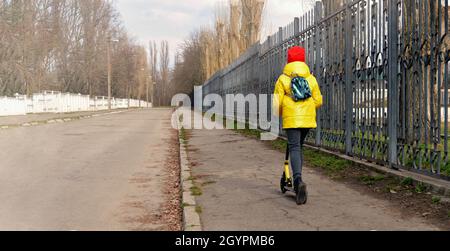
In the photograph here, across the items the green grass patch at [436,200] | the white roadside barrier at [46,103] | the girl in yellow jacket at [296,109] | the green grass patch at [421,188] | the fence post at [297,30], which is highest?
the fence post at [297,30]

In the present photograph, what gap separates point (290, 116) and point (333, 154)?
3995mm

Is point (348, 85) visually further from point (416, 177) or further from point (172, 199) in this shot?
point (172, 199)

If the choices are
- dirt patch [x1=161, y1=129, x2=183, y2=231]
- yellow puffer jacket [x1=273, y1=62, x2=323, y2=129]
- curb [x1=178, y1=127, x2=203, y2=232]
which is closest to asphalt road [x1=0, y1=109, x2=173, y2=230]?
dirt patch [x1=161, y1=129, x2=183, y2=231]

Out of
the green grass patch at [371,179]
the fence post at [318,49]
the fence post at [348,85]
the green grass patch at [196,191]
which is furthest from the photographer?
the fence post at [318,49]

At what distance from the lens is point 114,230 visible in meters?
4.73

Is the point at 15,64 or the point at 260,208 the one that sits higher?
the point at 15,64

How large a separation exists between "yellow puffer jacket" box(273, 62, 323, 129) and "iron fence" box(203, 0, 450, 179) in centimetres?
151

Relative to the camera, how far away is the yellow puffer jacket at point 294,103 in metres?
5.35

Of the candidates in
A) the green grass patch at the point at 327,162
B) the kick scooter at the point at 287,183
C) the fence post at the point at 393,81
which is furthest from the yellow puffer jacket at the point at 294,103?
the green grass patch at the point at 327,162

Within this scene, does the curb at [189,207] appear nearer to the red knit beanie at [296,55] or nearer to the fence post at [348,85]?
the red knit beanie at [296,55]

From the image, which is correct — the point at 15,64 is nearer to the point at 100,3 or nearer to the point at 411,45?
the point at 100,3

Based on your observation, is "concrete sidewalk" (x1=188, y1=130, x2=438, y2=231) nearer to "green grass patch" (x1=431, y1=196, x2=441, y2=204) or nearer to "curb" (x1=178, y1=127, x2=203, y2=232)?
"curb" (x1=178, y1=127, x2=203, y2=232)

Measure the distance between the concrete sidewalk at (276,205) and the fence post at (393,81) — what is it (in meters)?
0.91
